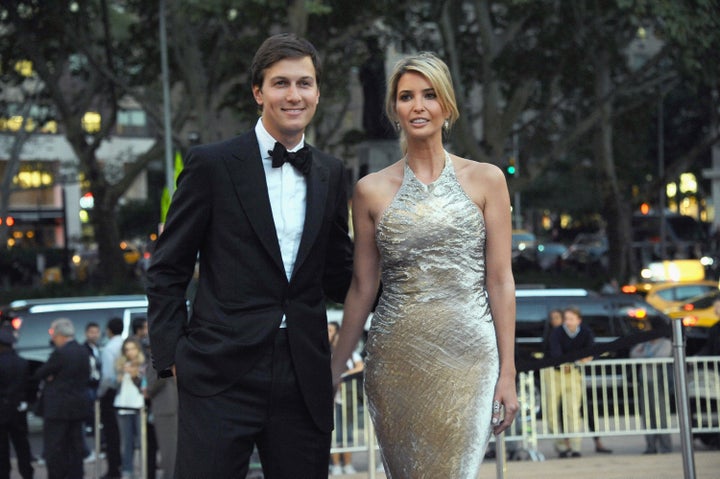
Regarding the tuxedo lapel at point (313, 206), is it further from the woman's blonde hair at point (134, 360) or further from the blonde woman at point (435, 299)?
the woman's blonde hair at point (134, 360)

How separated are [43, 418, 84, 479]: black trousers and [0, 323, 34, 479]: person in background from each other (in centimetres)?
45

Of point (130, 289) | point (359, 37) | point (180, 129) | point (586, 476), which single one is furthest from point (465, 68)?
point (586, 476)

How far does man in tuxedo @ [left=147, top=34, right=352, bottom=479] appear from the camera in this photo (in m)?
4.15

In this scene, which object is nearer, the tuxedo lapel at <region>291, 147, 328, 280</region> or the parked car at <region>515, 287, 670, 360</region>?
the tuxedo lapel at <region>291, 147, 328, 280</region>

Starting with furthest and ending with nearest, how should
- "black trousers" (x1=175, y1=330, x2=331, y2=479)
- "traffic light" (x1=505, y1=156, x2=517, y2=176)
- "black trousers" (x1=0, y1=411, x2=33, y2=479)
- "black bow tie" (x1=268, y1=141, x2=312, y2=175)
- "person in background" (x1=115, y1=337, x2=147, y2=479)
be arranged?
"traffic light" (x1=505, y1=156, x2=517, y2=176) < "black trousers" (x1=0, y1=411, x2=33, y2=479) < "person in background" (x1=115, y1=337, x2=147, y2=479) < "black bow tie" (x1=268, y1=141, x2=312, y2=175) < "black trousers" (x1=175, y1=330, x2=331, y2=479)

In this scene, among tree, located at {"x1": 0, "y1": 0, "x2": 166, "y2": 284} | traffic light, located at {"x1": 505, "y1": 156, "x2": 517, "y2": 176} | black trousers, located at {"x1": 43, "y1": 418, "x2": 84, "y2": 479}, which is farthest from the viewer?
tree, located at {"x1": 0, "y1": 0, "x2": 166, "y2": 284}

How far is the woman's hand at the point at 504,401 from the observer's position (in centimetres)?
470

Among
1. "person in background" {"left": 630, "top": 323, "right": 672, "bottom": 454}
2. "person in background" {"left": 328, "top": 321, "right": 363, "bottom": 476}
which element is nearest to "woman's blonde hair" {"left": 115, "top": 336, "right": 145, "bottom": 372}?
"person in background" {"left": 328, "top": 321, "right": 363, "bottom": 476}

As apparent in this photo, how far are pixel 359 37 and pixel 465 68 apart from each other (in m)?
3.33

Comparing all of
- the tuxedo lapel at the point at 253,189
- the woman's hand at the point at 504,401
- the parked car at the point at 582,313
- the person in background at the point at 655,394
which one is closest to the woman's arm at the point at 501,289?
the woman's hand at the point at 504,401

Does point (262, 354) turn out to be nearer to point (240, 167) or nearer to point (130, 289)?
point (240, 167)

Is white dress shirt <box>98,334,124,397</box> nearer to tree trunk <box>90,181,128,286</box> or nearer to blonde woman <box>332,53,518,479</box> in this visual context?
blonde woman <box>332,53,518,479</box>

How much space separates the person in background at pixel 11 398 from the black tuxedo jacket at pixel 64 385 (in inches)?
12.6

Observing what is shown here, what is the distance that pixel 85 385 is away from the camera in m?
13.6
